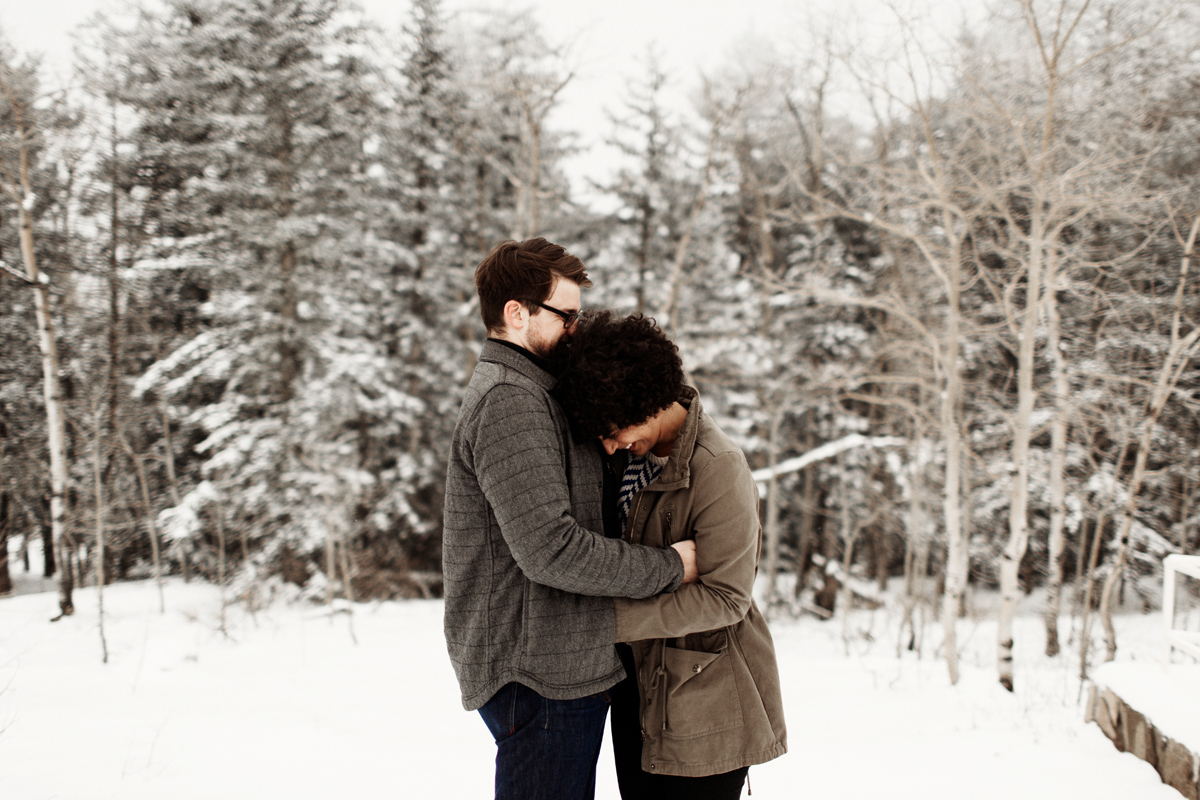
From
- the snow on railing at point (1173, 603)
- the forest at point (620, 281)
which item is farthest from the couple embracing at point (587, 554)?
the forest at point (620, 281)

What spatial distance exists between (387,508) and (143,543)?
5.11 meters

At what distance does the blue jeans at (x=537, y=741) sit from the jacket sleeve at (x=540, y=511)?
324 millimetres

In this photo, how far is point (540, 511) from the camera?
1.43m

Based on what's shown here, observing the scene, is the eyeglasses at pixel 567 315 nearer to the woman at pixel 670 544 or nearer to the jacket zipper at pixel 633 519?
the woman at pixel 670 544

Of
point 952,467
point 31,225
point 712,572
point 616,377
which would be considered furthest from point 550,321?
point 31,225

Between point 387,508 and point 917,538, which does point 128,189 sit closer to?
point 387,508

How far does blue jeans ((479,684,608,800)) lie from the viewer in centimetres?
158

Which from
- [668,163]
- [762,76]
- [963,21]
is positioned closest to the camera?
[963,21]

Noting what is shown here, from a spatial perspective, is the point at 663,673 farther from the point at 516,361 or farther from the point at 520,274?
the point at 520,274

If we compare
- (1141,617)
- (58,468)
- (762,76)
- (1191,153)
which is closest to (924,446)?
(1191,153)

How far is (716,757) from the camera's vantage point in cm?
166

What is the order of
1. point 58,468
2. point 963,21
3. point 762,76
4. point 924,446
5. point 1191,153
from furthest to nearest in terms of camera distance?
point 762,76
point 924,446
point 1191,153
point 58,468
point 963,21

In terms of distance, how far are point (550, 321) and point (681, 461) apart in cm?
50

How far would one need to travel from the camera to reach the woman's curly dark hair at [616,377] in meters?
1.52
